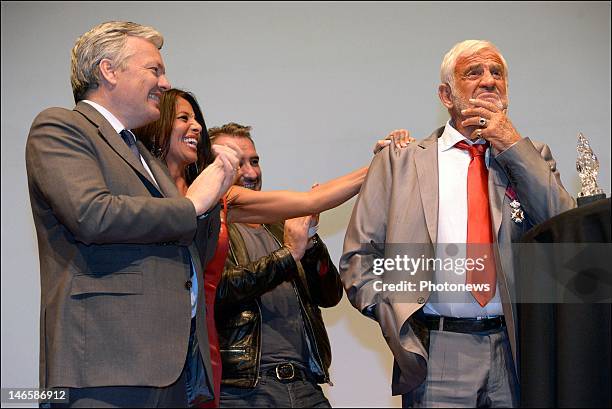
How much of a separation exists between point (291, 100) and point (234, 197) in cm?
113

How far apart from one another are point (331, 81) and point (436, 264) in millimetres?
1968

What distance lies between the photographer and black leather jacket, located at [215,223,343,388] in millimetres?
3418

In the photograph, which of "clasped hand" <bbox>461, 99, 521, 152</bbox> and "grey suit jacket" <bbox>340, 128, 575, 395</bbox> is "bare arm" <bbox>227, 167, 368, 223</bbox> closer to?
"grey suit jacket" <bbox>340, 128, 575, 395</bbox>

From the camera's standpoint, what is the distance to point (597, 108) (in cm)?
458

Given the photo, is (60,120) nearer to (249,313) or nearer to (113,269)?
(113,269)

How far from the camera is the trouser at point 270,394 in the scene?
3361 millimetres

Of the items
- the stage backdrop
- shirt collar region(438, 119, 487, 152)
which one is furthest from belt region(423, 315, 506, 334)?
the stage backdrop

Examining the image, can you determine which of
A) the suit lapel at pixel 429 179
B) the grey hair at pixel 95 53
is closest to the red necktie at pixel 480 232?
the suit lapel at pixel 429 179

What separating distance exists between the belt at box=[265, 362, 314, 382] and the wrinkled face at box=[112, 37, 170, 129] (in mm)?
1118

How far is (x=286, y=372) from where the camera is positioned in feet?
11.3

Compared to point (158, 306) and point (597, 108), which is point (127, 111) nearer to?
point (158, 306)

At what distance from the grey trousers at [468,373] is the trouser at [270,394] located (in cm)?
69

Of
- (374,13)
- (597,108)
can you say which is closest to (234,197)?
(374,13)

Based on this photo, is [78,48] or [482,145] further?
[482,145]
